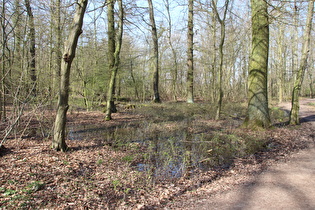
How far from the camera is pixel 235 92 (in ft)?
93.6

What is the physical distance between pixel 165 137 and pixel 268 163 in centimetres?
383

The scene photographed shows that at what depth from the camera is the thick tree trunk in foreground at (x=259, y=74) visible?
362 inches

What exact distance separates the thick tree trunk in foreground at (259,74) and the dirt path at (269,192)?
4.34 metres

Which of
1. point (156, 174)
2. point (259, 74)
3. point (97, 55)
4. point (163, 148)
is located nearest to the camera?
point (156, 174)

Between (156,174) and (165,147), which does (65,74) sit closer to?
(156,174)

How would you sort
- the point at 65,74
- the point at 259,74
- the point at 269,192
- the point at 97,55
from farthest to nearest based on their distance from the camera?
the point at 97,55
the point at 259,74
the point at 65,74
the point at 269,192

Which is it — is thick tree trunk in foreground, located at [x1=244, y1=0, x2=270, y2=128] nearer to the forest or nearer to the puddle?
the forest

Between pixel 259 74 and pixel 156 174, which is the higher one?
pixel 259 74

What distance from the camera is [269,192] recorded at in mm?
3812

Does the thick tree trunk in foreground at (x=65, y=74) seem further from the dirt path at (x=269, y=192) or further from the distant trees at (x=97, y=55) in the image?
the dirt path at (x=269, y=192)

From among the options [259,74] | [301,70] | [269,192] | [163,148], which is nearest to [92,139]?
[163,148]

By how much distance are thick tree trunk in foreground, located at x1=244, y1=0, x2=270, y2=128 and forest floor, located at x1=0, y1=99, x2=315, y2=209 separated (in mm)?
1671

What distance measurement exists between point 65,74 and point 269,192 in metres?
5.14

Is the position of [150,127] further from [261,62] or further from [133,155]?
[261,62]
